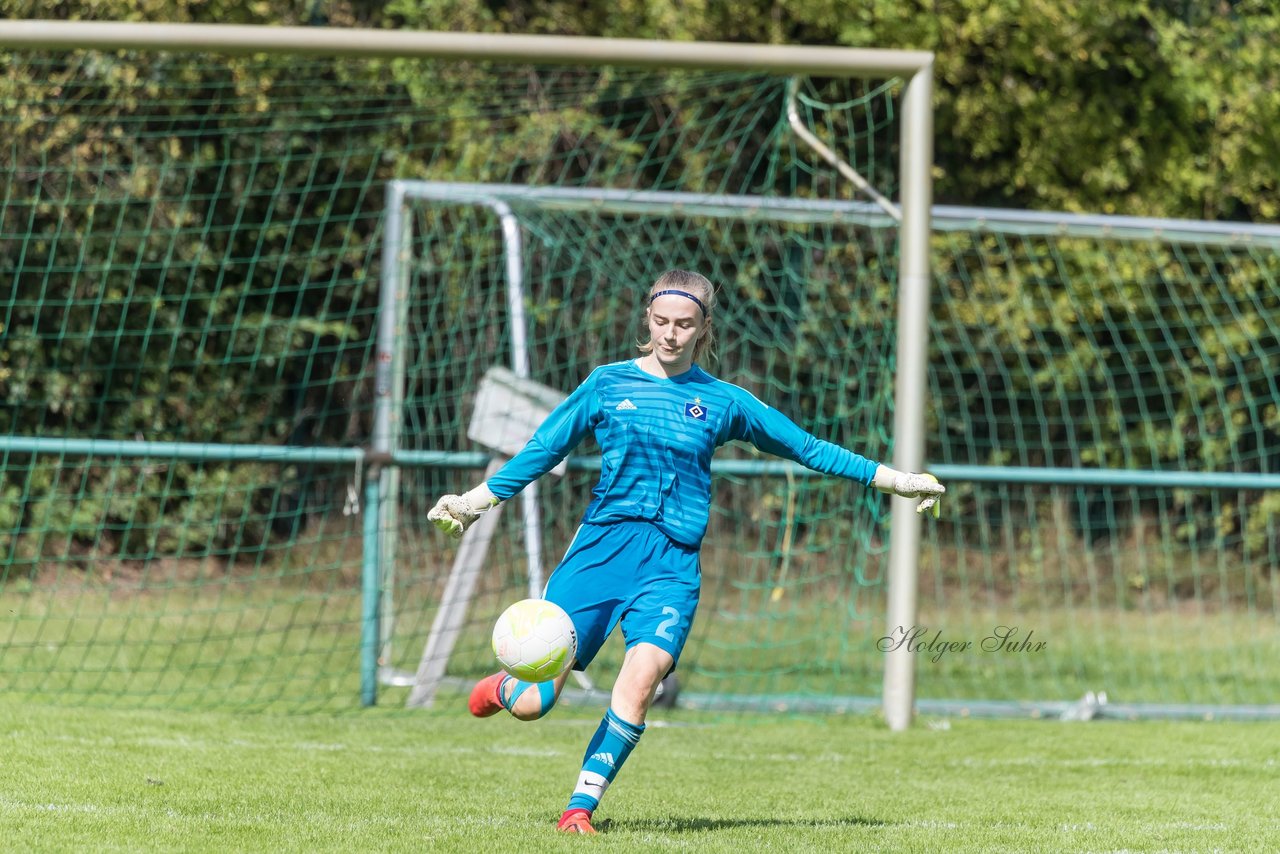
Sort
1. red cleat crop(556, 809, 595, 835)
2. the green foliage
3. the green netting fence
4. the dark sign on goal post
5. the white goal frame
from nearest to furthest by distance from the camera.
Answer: red cleat crop(556, 809, 595, 835) < the white goal frame < the dark sign on goal post < the green netting fence < the green foliage

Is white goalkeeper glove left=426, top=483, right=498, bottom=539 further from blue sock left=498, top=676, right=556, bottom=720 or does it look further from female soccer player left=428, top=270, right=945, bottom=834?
blue sock left=498, top=676, right=556, bottom=720

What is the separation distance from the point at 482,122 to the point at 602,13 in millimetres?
3211

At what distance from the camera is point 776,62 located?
6898 mm

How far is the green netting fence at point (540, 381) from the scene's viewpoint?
823 cm

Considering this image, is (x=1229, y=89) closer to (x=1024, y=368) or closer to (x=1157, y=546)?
(x=1024, y=368)

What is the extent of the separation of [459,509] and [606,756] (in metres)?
0.83

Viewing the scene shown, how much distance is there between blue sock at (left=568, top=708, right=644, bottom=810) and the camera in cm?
421

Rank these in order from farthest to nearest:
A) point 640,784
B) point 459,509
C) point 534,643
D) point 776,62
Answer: point 776,62 < point 640,784 < point 459,509 < point 534,643

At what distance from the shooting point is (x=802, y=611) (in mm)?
9297

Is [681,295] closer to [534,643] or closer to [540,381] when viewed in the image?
[534,643]

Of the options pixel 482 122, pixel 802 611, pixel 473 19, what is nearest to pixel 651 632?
pixel 802 611

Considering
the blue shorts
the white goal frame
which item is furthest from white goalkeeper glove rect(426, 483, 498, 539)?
the white goal frame

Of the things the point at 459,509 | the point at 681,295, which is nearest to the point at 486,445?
the point at 459,509

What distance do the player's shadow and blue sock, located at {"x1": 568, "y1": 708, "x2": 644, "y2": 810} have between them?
0.13m
